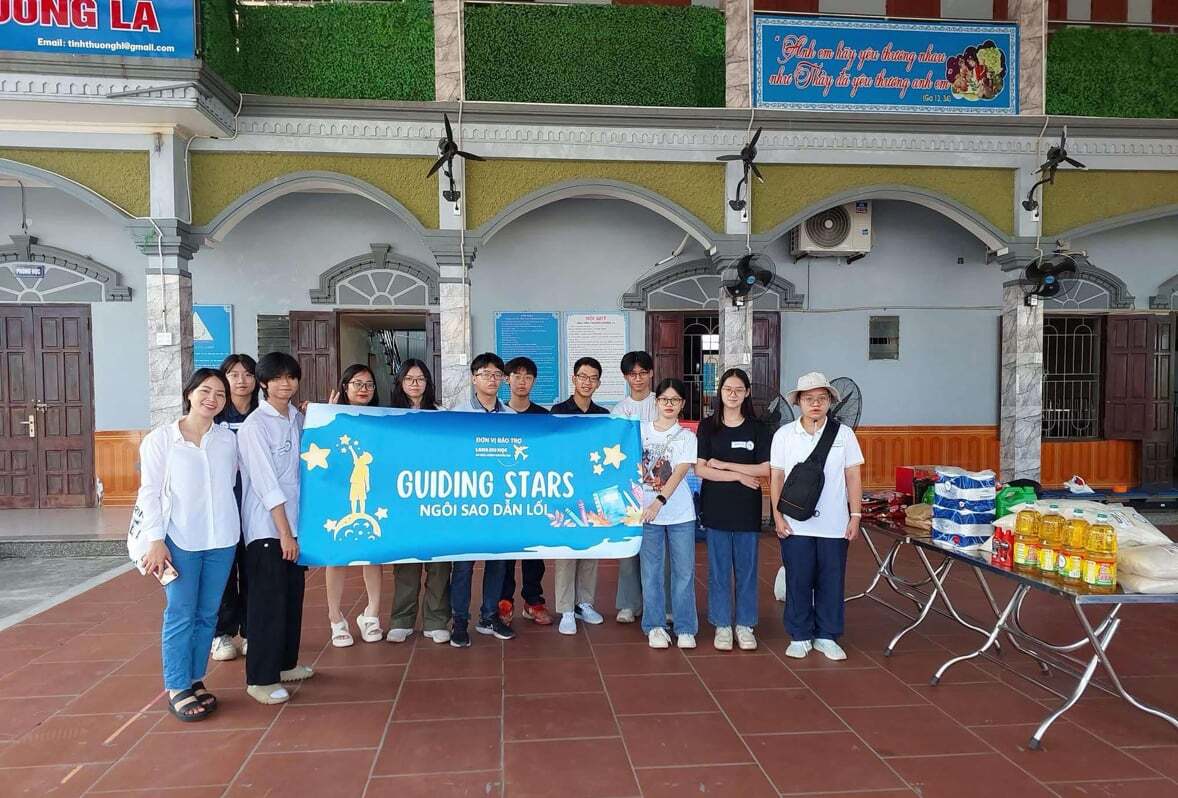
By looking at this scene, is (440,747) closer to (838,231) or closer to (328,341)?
(328,341)

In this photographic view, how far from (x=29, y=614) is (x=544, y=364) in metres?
5.16

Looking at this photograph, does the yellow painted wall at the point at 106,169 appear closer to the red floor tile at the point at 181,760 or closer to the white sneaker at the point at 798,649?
the red floor tile at the point at 181,760

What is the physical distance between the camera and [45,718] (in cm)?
310

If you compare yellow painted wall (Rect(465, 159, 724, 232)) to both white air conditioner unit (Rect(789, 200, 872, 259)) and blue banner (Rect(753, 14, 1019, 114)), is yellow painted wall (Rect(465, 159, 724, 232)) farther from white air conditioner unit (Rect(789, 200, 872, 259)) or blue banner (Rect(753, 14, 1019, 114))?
white air conditioner unit (Rect(789, 200, 872, 259))

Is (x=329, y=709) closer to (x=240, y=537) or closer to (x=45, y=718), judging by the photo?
(x=240, y=537)

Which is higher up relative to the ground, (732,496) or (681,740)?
(732,496)

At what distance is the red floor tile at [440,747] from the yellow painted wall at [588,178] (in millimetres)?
4719

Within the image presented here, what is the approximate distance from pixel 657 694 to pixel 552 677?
55cm

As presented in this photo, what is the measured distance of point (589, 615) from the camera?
424cm

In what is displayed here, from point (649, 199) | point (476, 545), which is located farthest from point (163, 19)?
point (476, 545)

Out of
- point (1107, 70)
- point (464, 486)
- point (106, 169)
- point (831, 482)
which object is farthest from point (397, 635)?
point (1107, 70)

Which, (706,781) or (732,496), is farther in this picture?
(732,496)

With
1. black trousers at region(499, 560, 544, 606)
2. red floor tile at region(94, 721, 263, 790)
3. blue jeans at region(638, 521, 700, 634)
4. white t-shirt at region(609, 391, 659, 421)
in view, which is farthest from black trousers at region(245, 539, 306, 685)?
white t-shirt at region(609, 391, 659, 421)

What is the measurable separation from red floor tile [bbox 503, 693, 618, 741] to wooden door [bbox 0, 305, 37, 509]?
747 centimetres
